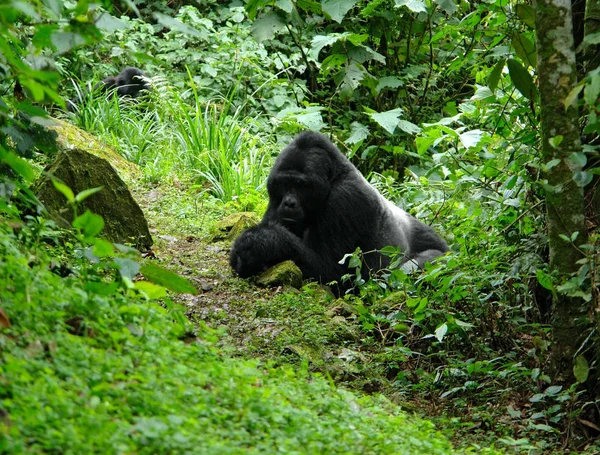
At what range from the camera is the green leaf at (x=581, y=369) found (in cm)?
340

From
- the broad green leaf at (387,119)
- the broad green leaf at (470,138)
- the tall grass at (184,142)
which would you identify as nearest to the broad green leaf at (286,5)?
the broad green leaf at (470,138)

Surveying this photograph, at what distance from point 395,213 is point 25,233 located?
4162 mm

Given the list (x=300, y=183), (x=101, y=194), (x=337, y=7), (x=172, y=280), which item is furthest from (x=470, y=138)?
(x=172, y=280)

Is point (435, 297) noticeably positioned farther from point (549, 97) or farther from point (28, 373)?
point (28, 373)

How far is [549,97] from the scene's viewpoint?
11.4 ft

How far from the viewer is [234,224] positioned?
6.89 metres

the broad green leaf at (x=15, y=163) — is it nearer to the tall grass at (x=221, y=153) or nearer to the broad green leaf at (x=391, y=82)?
the tall grass at (x=221, y=153)

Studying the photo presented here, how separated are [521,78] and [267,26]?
158cm

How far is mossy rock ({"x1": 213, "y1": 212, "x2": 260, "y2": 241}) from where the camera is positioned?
6.75 metres

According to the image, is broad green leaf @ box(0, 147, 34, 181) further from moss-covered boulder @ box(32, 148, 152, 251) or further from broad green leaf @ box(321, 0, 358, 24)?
broad green leaf @ box(321, 0, 358, 24)

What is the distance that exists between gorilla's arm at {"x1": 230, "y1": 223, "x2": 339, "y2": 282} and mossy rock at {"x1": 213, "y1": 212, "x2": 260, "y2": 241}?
0.56 metres

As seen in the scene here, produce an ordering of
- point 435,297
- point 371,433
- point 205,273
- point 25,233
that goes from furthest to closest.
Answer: point 205,273 < point 435,297 < point 25,233 < point 371,433

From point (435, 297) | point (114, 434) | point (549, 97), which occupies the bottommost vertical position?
point (435, 297)

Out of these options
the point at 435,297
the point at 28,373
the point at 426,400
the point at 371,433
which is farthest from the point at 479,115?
the point at 28,373
